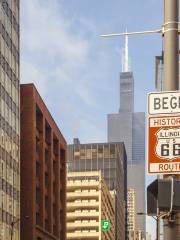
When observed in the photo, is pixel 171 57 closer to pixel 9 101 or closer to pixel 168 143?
pixel 168 143

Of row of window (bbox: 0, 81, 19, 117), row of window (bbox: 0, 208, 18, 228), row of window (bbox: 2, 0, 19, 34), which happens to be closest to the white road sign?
row of window (bbox: 0, 208, 18, 228)

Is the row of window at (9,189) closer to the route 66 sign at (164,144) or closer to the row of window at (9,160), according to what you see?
the row of window at (9,160)

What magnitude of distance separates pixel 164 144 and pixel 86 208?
558 ft

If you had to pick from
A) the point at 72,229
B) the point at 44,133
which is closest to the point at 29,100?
the point at 44,133

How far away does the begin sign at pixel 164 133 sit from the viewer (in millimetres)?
10820

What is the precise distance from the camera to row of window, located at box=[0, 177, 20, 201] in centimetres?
8851

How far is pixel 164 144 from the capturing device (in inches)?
430

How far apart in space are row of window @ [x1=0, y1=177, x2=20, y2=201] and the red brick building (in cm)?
337

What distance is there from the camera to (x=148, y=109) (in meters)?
11.0

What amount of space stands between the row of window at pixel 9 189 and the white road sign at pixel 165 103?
78.2 m

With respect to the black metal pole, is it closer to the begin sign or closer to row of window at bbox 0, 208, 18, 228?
the begin sign

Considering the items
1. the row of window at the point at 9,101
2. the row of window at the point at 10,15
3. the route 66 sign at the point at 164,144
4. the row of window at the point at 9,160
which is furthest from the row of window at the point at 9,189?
the route 66 sign at the point at 164,144

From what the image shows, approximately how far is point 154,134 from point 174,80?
103cm

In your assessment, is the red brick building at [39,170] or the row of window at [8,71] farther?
the red brick building at [39,170]
